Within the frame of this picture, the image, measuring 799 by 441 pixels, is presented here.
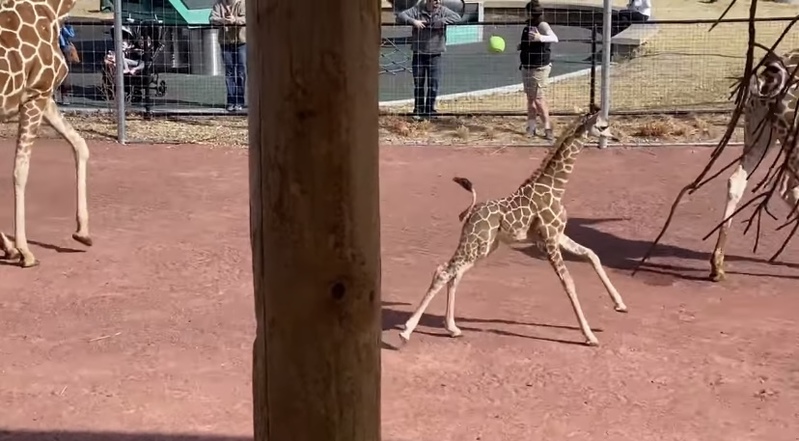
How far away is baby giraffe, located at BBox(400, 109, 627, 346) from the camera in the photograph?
607 cm

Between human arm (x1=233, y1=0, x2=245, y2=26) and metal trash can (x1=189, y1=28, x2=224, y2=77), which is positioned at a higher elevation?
human arm (x1=233, y1=0, x2=245, y2=26)

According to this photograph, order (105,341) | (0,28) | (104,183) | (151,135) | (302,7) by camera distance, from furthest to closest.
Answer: (151,135)
(104,183)
(0,28)
(105,341)
(302,7)

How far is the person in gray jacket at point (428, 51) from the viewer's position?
1279cm

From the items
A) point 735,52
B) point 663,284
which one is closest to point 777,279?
point 663,284

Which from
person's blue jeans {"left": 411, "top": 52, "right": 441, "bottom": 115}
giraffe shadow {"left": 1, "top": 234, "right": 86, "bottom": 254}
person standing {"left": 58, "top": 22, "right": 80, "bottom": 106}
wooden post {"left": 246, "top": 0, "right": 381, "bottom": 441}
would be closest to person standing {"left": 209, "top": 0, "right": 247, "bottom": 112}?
person standing {"left": 58, "top": 22, "right": 80, "bottom": 106}

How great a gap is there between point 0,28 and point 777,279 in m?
5.49

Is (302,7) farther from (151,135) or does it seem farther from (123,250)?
(151,135)

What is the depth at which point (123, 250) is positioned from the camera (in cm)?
784

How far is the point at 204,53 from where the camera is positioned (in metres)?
15.0

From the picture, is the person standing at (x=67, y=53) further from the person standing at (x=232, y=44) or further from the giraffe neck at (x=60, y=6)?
the giraffe neck at (x=60, y=6)

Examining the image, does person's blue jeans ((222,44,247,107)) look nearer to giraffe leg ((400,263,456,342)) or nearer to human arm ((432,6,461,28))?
human arm ((432,6,461,28))

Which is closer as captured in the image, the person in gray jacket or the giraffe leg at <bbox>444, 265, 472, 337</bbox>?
the giraffe leg at <bbox>444, 265, 472, 337</bbox>

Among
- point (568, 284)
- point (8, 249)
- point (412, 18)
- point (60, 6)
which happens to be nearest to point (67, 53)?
point (412, 18)

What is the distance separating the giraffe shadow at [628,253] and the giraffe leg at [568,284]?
1225mm
